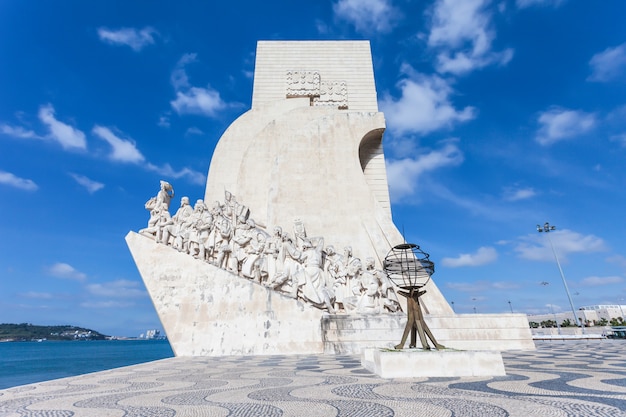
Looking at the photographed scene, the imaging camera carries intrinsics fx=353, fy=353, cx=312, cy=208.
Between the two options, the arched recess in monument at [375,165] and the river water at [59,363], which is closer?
the river water at [59,363]

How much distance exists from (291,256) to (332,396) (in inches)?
255

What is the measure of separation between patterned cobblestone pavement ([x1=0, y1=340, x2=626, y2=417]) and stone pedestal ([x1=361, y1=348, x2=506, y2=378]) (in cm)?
16

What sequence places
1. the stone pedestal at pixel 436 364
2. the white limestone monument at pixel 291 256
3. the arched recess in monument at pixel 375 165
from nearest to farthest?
the stone pedestal at pixel 436 364 → the white limestone monument at pixel 291 256 → the arched recess in monument at pixel 375 165

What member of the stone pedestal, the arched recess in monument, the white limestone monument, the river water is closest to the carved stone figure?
the white limestone monument

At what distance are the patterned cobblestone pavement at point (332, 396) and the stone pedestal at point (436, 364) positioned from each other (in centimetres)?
16

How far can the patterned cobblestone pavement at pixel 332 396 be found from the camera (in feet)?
7.84

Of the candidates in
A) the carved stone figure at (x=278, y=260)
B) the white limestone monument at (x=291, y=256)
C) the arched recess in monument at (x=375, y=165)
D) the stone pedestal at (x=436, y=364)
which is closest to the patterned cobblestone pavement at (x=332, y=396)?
the stone pedestal at (x=436, y=364)

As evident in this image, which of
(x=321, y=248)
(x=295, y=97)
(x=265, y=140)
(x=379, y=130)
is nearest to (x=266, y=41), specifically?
(x=295, y=97)

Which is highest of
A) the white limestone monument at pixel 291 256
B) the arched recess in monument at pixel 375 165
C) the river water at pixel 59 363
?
the arched recess in monument at pixel 375 165

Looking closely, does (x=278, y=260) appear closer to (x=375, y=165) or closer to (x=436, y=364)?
(x=436, y=364)

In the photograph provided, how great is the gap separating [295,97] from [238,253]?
33.8ft

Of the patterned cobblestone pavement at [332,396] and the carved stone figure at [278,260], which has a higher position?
the carved stone figure at [278,260]

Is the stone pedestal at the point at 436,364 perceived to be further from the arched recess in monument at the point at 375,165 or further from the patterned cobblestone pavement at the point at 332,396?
the arched recess in monument at the point at 375,165

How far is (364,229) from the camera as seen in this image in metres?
12.1
